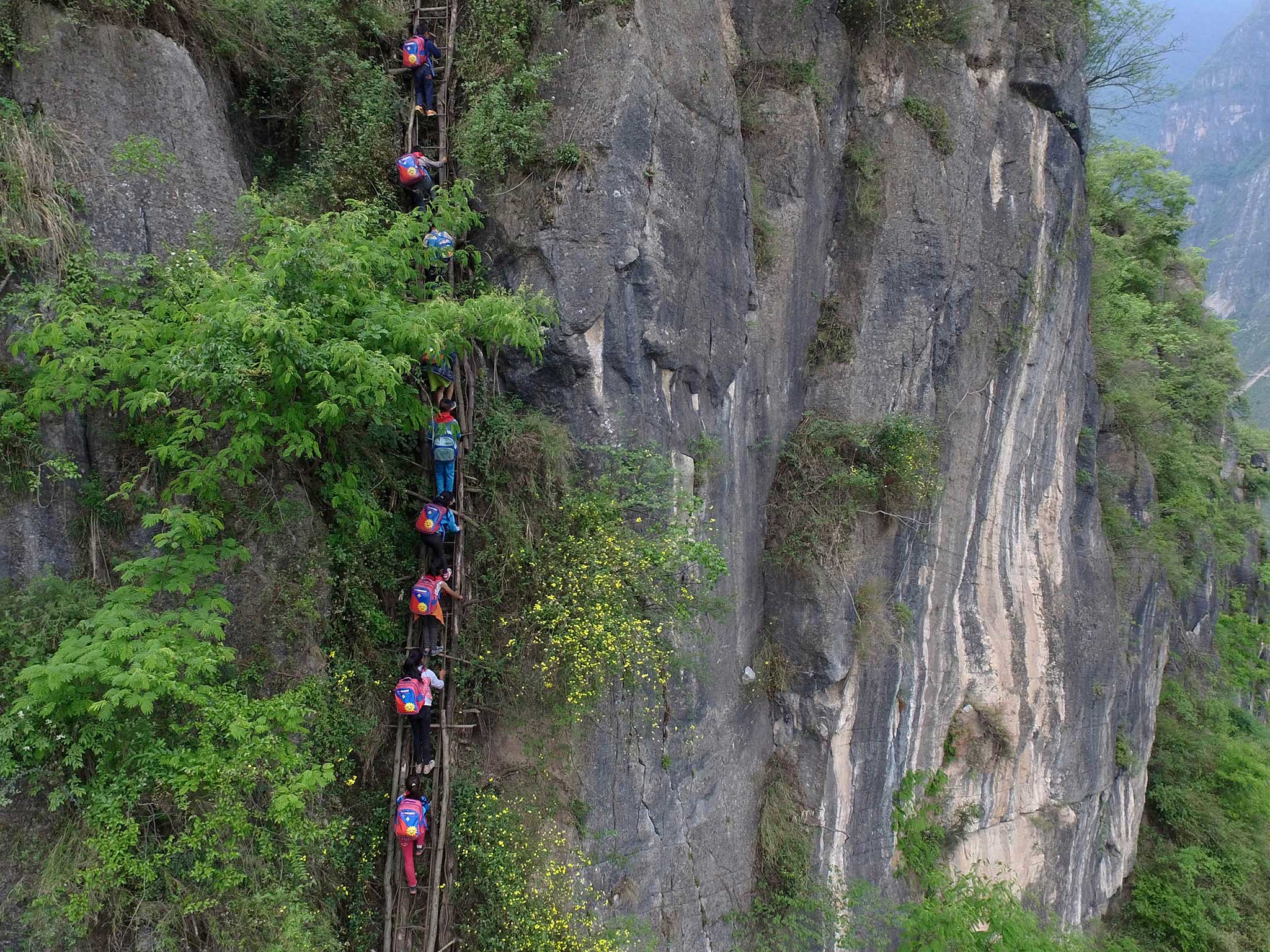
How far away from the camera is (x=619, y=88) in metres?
7.01

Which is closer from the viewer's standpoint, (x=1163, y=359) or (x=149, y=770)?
(x=149, y=770)

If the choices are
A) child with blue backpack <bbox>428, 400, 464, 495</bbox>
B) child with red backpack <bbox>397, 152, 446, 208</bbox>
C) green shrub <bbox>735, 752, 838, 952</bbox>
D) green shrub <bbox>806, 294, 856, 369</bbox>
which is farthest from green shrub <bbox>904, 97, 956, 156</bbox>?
green shrub <bbox>735, 752, 838, 952</bbox>

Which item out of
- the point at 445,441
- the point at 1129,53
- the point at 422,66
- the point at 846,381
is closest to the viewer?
the point at 445,441

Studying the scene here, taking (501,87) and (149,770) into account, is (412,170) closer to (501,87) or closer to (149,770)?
(501,87)

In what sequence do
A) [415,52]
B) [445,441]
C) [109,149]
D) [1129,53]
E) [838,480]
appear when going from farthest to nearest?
[1129,53], [838,480], [415,52], [445,441], [109,149]

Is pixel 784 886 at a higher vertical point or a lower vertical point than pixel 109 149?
lower

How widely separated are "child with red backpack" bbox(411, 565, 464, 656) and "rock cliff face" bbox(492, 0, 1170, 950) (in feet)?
6.10

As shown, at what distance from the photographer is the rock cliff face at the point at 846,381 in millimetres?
6965

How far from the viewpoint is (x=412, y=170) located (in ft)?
23.3

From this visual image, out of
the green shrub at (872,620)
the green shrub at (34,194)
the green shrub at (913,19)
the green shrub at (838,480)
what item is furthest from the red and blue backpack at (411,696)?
the green shrub at (913,19)

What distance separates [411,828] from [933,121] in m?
10.9

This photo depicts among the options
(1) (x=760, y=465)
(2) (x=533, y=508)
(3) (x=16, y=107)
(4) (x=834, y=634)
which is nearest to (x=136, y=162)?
(3) (x=16, y=107)

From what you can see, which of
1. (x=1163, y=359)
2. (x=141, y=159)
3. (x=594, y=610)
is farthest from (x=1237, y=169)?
(x=141, y=159)

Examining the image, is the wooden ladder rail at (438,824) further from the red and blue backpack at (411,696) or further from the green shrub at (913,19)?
the green shrub at (913,19)
